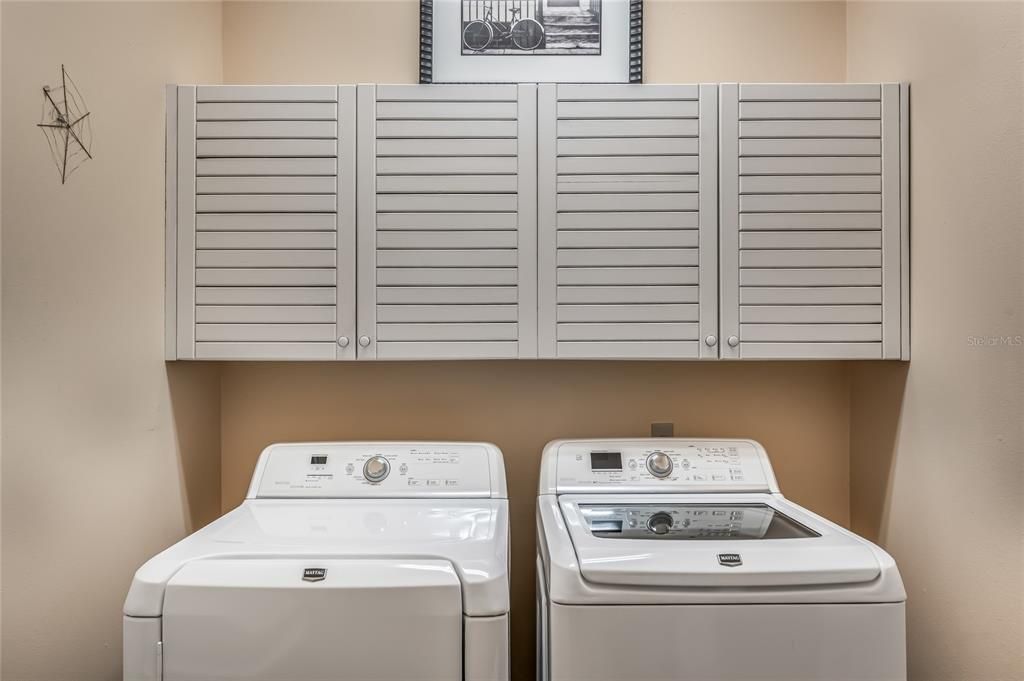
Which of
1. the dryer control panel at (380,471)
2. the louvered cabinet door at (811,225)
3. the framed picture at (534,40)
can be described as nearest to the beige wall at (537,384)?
the framed picture at (534,40)

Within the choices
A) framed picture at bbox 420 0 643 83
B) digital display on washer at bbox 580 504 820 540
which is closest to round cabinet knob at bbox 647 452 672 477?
digital display on washer at bbox 580 504 820 540

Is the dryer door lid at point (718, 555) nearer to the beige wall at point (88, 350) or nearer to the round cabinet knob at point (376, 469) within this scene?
the round cabinet knob at point (376, 469)

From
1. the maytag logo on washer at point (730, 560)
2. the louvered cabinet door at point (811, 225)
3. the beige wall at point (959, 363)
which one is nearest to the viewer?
the maytag logo on washer at point (730, 560)

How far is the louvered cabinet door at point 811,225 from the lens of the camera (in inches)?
67.9

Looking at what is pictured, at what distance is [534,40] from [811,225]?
103 centimetres

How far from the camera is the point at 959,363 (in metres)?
1.51

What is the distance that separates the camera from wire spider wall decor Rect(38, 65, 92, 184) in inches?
50.0

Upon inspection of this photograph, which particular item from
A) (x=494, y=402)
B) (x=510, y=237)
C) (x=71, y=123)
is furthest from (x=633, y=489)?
(x=71, y=123)

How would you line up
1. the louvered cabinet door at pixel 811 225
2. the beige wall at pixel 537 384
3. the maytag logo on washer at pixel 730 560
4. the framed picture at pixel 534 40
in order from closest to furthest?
the maytag logo on washer at pixel 730 560 < the louvered cabinet door at pixel 811 225 < the framed picture at pixel 534 40 < the beige wall at pixel 537 384

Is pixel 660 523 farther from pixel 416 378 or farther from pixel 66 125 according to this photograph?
pixel 66 125

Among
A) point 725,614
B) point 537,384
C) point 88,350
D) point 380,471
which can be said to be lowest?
point 725,614

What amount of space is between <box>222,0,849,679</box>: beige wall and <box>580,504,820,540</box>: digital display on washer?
1.45 feet

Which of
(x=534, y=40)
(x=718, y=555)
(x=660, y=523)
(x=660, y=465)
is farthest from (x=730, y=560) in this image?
(x=534, y=40)

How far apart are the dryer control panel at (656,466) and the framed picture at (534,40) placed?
3.78 ft
